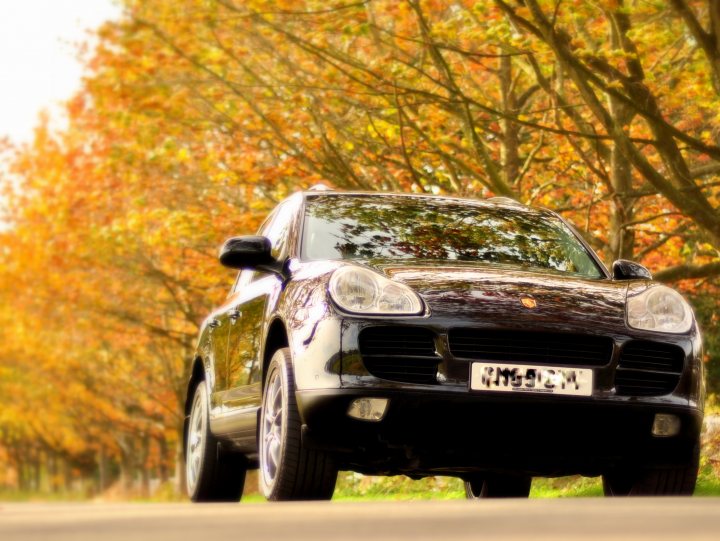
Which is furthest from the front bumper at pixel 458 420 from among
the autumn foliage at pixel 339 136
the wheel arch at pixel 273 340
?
the autumn foliage at pixel 339 136

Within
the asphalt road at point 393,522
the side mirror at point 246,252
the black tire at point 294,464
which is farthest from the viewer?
the side mirror at point 246,252

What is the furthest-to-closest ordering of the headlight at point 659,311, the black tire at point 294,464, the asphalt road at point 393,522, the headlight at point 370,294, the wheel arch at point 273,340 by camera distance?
the wheel arch at point 273,340
the headlight at point 659,311
the black tire at point 294,464
the headlight at point 370,294
the asphalt road at point 393,522

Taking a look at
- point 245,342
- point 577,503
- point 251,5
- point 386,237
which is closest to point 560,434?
point 577,503

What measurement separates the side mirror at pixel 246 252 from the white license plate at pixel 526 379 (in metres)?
1.70

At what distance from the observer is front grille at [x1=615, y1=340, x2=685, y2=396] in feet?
23.1

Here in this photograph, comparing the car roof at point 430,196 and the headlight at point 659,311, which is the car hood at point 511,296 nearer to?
the headlight at point 659,311

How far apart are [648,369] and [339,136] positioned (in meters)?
9.91

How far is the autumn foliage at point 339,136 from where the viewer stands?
12.6m

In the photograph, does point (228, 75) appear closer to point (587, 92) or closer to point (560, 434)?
point (587, 92)

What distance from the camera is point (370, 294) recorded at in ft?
22.9

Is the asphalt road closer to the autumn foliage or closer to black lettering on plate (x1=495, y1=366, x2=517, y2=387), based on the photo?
black lettering on plate (x1=495, y1=366, x2=517, y2=387)

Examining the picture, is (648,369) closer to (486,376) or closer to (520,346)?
(520,346)

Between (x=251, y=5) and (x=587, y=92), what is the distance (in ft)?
12.9

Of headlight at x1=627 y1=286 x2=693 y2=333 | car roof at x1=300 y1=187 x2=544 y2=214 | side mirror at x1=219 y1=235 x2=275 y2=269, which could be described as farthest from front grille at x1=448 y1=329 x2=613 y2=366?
car roof at x1=300 y1=187 x2=544 y2=214
